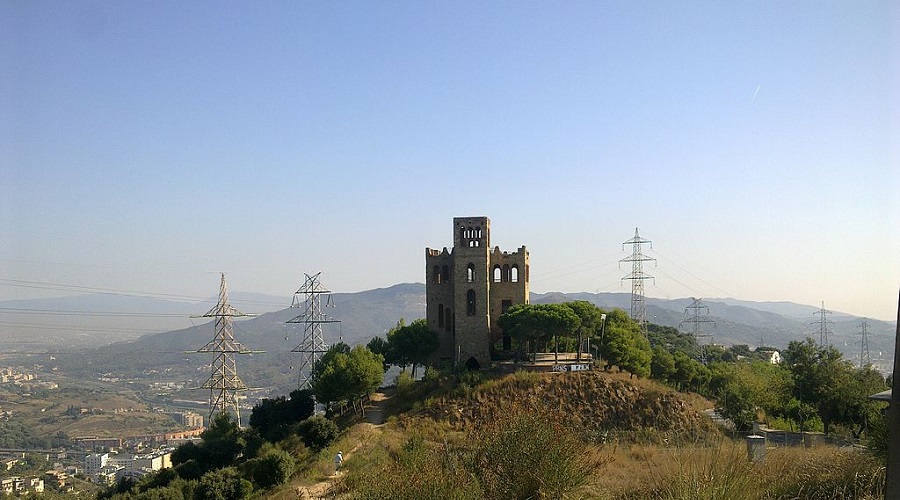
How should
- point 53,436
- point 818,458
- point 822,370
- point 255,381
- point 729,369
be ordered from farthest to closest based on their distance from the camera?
point 255,381, point 53,436, point 729,369, point 822,370, point 818,458

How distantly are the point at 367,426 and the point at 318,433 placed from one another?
3.15 m

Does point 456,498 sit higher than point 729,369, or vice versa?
point 456,498

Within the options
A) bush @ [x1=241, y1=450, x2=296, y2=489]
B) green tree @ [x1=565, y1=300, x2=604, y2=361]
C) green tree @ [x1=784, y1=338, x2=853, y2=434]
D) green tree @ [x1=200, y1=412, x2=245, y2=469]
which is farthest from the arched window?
green tree @ [x1=784, y1=338, x2=853, y2=434]

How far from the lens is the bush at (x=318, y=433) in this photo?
92.4ft

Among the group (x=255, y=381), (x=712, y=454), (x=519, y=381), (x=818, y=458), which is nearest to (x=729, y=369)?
(x=519, y=381)

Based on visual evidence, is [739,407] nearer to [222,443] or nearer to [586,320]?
[586,320]

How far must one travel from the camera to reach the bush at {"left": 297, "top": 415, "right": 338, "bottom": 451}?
28.2 metres

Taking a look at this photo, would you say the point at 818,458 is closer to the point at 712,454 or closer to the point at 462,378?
the point at 712,454

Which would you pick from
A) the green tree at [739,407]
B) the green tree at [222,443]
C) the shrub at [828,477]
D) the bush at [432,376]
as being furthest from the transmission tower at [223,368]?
the shrub at [828,477]

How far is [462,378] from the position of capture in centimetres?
3494

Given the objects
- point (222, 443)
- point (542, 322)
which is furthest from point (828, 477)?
point (222, 443)

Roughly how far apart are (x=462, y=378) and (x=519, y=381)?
3.24 metres

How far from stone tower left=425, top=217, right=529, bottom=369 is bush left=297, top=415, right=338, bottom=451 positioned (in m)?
11.4

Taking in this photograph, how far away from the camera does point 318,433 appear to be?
28328mm
